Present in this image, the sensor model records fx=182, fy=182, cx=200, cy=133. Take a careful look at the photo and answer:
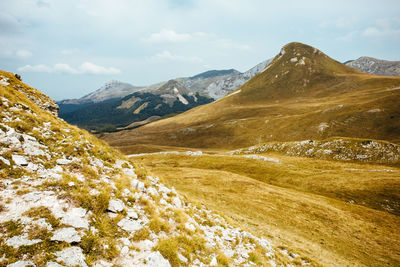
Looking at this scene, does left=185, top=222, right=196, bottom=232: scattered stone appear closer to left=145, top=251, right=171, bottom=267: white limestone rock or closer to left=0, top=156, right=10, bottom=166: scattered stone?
left=145, top=251, right=171, bottom=267: white limestone rock

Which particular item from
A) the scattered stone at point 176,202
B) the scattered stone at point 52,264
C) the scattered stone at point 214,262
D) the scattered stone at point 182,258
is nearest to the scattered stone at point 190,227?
the scattered stone at point 214,262

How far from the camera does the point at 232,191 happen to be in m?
38.7

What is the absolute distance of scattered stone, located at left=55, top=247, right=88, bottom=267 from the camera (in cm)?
692

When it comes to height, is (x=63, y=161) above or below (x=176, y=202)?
above

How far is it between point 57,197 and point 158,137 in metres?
180

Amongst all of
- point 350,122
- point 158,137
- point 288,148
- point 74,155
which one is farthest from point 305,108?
point 74,155

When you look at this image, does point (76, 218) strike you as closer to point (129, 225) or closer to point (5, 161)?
point (129, 225)

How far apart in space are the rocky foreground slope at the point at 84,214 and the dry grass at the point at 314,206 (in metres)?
6.83

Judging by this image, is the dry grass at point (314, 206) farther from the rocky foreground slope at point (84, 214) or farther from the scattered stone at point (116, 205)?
the scattered stone at point (116, 205)

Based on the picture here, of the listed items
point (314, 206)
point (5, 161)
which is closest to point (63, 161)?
point (5, 161)

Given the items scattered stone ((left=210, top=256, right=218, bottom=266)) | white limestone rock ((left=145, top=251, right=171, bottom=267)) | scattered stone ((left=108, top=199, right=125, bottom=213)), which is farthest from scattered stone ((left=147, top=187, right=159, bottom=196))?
scattered stone ((left=210, top=256, right=218, bottom=266))

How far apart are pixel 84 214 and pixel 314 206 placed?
36.9 m

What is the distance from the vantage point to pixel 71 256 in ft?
23.5

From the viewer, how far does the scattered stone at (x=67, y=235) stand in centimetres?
758
